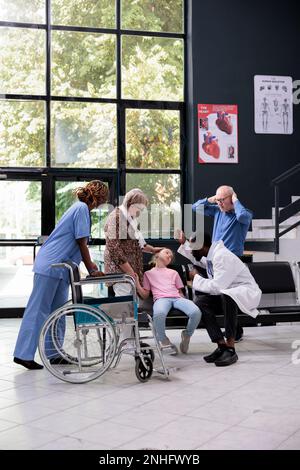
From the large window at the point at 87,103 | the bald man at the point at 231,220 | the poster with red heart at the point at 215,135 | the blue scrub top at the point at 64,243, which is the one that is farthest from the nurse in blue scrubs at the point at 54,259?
the poster with red heart at the point at 215,135

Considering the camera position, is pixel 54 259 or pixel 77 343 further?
pixel 54 259

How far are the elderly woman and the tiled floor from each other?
2.38 feet

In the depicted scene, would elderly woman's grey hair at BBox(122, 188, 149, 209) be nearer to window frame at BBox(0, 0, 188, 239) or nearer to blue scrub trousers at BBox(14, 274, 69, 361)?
blue scrub trousers at BBox(14, 274, 69, 361)

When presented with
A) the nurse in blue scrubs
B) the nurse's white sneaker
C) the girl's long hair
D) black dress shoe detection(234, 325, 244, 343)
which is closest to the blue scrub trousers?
the nurse in blue scrubs

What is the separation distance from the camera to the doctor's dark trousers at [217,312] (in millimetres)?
4691

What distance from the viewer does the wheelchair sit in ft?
13.3

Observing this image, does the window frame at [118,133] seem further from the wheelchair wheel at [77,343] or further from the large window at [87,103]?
the wheelchair wheel at [77,343]

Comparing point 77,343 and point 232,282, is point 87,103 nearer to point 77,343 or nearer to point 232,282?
point 232,282

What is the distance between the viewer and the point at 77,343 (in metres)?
4.13

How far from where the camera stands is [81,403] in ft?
12.0

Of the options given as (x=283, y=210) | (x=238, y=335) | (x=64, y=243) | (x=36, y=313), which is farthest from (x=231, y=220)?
(x=283, y=210)

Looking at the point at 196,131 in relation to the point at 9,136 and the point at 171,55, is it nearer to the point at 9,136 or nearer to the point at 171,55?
the point at 171,55

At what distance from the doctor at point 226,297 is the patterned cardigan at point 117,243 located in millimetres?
577

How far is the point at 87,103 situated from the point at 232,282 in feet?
12.0
